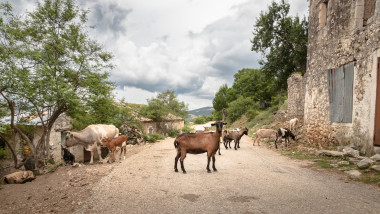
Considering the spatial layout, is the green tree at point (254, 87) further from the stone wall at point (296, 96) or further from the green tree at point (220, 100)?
the stone wall at point (296, 96)

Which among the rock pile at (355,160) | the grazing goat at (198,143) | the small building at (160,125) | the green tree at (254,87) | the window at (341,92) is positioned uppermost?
the green tree at (254,87)

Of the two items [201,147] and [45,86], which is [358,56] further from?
[45,86]

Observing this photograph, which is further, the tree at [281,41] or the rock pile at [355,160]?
the tree at [281,41]

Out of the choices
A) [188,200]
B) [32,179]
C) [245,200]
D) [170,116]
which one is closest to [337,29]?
[245,200]

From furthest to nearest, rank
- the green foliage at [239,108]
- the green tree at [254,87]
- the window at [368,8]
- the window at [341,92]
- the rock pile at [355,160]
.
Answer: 1. the green tree at [254,87]
2. the green foliage at [239,108]
3. the window at [341,92]
4. the window at [368,8]
5. the rock pile at [355,160]

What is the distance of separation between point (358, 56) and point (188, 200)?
32.1ft

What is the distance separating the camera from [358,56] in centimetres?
923

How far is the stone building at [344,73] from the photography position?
8.24m

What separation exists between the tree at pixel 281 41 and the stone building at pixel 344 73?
40.1 ft

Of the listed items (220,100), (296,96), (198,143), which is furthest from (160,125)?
(220,100)

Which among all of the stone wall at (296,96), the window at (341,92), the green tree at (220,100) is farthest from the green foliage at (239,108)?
the window at (341,92)

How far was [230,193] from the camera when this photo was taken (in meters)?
4.96

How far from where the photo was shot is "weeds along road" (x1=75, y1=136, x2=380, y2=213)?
4.14m

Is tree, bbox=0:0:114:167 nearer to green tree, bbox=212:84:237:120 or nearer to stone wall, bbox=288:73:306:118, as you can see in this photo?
stone wall, bbox=288:73:306:118
